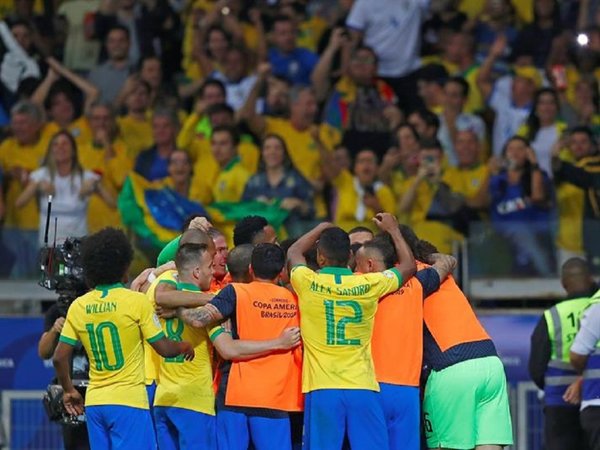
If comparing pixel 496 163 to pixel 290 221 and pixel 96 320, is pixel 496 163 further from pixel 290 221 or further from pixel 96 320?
pixel 96 320

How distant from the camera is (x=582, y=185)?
1555cm

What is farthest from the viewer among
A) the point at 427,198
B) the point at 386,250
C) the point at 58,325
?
the point at 427,198

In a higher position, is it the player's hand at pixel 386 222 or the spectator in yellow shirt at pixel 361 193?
the spectator in yellow shirt at pixel 361 193

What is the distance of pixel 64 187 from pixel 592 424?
20.1 feet

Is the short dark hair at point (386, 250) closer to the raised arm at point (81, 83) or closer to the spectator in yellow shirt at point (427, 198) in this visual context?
the spectator in yellow shirt at point (427, 198)

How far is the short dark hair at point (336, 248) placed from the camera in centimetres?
1077

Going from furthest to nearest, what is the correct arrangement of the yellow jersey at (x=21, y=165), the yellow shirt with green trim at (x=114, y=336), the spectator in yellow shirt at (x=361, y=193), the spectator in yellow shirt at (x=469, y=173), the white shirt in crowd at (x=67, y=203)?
the spectator in yellow shirt at (x=469, y=173) < the spectator in yellow shirt at (x=361, y=193) < the yellow jersey at (x=21, y=165) < the white shirt in crowd at (x=67, y=203) < the yellow shirt with green trim at (x=114, y=336)

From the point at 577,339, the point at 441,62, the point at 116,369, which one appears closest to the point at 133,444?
the point at 116,369

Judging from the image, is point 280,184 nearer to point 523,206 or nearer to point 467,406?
point 523,206

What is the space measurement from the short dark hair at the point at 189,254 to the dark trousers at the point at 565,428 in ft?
13.4

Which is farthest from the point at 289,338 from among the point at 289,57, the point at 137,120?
the point at 289,57

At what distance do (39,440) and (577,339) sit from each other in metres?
5.69

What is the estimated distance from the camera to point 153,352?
444 inches

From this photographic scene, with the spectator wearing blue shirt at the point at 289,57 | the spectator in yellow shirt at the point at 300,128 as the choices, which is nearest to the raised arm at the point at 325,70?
the spectator wearing blue shirt at the point at 289,57
